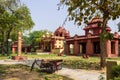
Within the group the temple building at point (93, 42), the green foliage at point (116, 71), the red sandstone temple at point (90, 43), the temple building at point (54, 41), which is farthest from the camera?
the temple building at point (54, 41)

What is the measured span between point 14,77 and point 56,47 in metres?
42.4


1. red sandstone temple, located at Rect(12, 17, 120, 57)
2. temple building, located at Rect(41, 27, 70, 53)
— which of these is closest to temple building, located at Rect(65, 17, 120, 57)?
red sandstone temple, located at Rect(12, 17, 120, 57)

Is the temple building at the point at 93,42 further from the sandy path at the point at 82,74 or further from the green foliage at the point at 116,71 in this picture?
the green foliage at the point at 116,71

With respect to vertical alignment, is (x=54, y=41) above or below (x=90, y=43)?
above

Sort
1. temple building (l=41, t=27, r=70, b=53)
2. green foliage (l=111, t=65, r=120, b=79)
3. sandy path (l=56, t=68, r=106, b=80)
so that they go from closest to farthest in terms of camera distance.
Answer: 1. green foliage (l=111, t=65, r=120, b=79)
2. sandy path (l=56, t=68, r=106, b=80)
3. temple building (l=41, t=27, r=70, b=53)

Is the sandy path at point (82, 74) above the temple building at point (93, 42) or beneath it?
beneath

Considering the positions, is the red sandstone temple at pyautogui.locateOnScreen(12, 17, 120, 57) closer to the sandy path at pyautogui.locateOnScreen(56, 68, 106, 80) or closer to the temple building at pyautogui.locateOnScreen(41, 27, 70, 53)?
the temple building at pyautogui.locateOnScreen(41, 27, 70, 53)

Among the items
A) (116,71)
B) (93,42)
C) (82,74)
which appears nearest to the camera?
(116,71)

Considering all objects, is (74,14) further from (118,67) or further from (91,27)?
(91,27)

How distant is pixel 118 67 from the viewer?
5.87m

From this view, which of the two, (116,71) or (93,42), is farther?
(93,42)

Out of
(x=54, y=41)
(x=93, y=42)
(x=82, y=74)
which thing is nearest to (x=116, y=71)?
(x=82, y=74)

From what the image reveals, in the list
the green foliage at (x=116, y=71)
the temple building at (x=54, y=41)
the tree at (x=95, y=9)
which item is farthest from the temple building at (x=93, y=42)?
the green foliage at (x=116, y=71)

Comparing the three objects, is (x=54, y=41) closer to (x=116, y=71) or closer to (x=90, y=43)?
(x=90, y=43)
